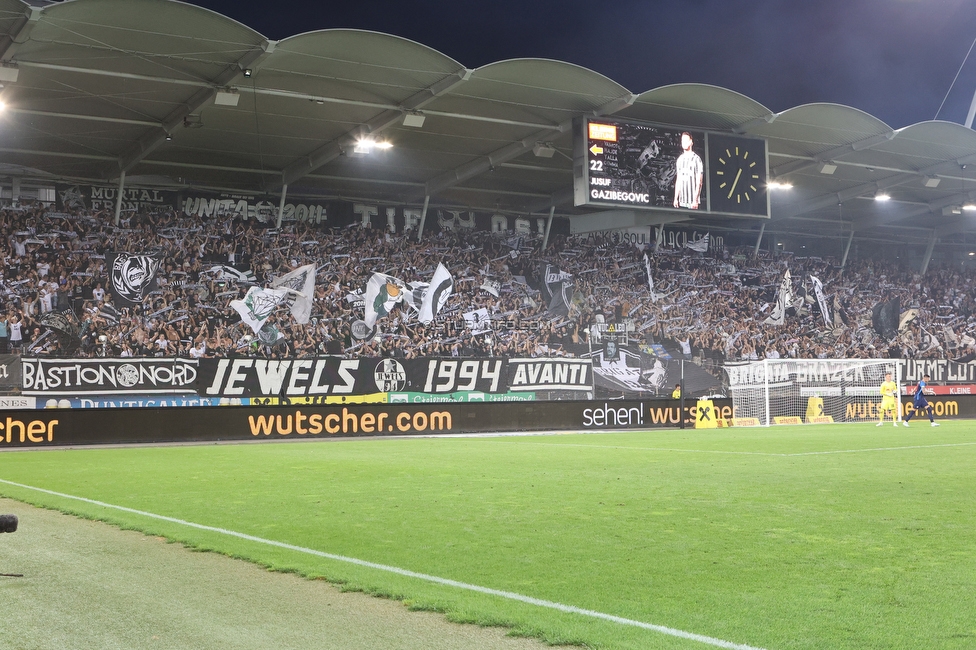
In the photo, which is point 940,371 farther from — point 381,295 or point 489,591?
point 489,591

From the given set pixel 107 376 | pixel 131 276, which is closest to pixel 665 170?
pixel 107 376

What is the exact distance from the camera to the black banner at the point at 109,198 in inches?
1426

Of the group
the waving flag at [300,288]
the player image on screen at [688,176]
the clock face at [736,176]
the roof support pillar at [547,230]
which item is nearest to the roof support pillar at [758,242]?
the roof support pillar at [547,230]

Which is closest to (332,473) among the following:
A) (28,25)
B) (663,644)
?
(663,644)

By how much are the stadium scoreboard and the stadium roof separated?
4.40 ft

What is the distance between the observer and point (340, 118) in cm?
3167

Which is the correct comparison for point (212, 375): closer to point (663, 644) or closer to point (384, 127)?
point (384, 127)

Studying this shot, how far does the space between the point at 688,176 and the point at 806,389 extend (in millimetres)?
12804

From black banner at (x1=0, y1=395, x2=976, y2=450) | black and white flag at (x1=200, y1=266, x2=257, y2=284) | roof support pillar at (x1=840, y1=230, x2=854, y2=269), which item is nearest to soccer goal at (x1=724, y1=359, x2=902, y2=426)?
black banner at (x1=0, y1=395, x2=976, y2=450)

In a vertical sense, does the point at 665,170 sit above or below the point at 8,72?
below

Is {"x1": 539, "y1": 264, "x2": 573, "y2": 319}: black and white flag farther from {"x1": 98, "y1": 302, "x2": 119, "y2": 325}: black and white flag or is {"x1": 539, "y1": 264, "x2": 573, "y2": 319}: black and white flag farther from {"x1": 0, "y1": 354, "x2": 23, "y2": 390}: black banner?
{"x1": 0, "y1": 354, "x2": 23, "y2": 390}: black banner

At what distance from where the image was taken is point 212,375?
30328 mm

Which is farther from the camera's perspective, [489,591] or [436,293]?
[436,293]

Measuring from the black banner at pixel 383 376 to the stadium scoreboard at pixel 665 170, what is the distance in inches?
320
